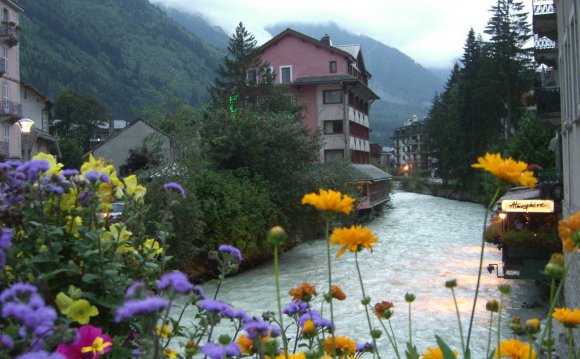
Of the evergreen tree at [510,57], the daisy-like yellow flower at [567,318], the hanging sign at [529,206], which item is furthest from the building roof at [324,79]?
the daisy-like yellow flower at [567,318]

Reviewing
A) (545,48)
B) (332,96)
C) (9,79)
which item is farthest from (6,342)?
(332,96)

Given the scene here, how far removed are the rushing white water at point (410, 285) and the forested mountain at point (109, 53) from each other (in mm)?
98845

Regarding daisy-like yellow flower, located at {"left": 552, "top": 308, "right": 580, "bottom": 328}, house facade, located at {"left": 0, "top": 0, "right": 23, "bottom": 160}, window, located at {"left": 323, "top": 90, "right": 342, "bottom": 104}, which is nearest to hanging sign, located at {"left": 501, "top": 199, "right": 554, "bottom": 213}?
daisy-like yellow flower, located at {"left": 552, "top": 308, "right": 580, "bottom": 328}

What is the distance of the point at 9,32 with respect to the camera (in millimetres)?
37938

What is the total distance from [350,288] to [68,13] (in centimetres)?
16258

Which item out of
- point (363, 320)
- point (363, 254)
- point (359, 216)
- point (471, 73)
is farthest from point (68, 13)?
point (363, 320)

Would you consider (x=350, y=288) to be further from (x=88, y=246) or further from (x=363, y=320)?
(x=88, y=246)

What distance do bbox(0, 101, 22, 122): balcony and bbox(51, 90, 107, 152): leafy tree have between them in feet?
131

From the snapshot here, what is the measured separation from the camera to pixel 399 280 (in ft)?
62.4

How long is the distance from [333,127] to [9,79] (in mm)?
22421

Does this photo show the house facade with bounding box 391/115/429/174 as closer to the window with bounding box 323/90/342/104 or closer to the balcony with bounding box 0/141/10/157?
the window with bounding box 323/90/342/104

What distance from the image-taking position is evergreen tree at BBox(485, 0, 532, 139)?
54.1m

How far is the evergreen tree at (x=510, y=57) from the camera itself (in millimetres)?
54094

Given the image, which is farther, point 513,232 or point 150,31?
point 150,31
